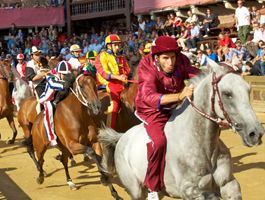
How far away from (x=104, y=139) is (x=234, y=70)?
218 centimetres

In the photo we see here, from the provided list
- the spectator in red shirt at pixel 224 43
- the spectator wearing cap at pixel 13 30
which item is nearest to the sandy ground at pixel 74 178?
the spectator in red shirt at pixel 224 43

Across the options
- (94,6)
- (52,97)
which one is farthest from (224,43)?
(94,6)

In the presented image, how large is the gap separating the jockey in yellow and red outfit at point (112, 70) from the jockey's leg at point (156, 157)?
332 cm

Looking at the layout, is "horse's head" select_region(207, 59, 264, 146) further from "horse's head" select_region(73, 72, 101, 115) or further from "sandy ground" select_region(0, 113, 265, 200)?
"horse's head" select_region(73, 72, 101, 115)

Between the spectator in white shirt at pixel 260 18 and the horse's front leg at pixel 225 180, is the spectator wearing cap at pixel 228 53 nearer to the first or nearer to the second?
the spectator in white shirt at pixel 260 18

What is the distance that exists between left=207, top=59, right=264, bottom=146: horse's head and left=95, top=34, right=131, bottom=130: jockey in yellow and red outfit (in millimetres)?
3924

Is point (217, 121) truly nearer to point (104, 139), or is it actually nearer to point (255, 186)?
point (104, 139)

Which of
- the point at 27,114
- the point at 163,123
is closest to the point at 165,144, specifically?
the point at 163,123

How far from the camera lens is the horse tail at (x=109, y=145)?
462 cm

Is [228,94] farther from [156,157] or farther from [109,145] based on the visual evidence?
[109,145]

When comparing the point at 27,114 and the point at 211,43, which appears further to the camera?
the point at 211,43

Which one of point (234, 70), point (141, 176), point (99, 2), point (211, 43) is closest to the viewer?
point (234, 70)

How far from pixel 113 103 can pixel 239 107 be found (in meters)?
4.22

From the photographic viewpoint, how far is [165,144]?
11.6ft
